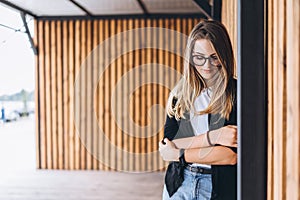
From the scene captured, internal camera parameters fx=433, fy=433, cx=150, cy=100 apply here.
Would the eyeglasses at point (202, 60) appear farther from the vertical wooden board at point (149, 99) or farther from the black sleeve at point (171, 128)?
the vertical wooden board at point (149, 99)

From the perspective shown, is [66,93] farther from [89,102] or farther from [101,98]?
[101,98]

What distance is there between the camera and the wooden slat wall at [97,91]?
7766 millimetres


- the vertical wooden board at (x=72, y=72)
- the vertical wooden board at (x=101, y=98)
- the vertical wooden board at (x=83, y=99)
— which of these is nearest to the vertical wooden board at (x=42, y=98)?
the vertical wooden board at (x=72, y=72)

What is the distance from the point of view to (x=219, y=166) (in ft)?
5.06

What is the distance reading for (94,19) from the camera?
7.84m

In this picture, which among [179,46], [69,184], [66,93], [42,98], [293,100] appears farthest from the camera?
[42,98]

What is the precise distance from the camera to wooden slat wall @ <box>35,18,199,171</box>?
777 centimetres

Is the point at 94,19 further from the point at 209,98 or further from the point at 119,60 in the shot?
the point at 209,98

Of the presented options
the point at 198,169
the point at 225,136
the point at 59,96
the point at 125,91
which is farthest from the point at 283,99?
the point at 59,96

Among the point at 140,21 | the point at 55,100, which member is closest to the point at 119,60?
the point at 140,21

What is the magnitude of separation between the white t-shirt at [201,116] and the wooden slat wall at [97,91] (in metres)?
6.10

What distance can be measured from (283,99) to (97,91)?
263 inches

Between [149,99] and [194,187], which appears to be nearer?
[194,187]

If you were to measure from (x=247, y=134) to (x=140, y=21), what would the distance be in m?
6.53
